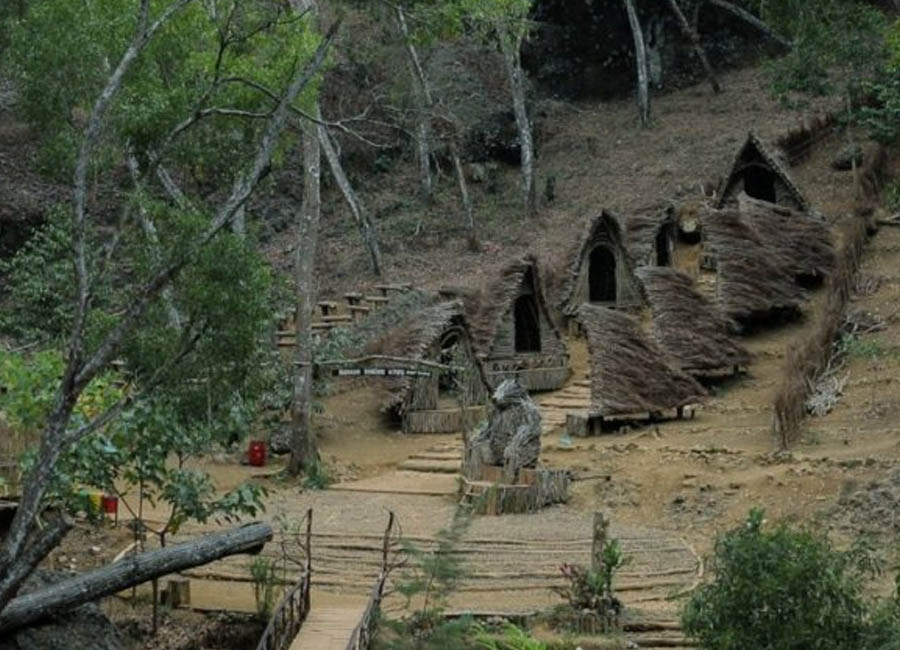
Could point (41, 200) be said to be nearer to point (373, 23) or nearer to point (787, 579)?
point (373, 23)

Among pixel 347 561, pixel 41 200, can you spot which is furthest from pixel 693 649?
pixel 41 200

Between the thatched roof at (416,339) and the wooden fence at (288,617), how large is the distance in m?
9.97

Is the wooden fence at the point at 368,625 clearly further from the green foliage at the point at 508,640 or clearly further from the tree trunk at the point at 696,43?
the tree trunk at the point at 696,43

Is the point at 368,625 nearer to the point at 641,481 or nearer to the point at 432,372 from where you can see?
the point at 641,481

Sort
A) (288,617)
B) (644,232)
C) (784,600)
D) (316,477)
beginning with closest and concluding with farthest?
(784,600), (288,617), (316,477), (644,232)

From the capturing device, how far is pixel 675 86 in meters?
45.0

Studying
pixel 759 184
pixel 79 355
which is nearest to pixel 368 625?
pixel 79 355

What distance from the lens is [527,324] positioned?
94.4 ft

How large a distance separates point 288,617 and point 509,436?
6793 mm

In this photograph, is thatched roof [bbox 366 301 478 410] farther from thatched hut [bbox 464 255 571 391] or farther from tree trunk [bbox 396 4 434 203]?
tree trunk [bbox 396 4 434 203]

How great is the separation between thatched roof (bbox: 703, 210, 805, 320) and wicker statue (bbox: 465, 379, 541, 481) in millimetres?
8054

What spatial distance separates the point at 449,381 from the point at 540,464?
5056 millimetres

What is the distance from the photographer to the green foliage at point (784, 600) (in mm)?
12453

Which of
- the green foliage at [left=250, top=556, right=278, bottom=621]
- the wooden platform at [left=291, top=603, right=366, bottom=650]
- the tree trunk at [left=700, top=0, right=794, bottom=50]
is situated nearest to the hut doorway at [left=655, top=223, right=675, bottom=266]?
the tree trunk at [left=700, top=0, right=794, bottom=50]
